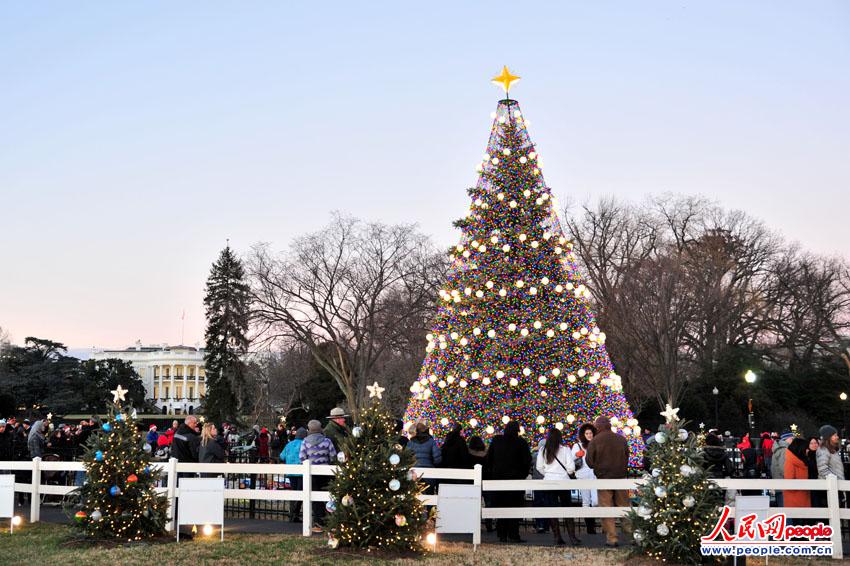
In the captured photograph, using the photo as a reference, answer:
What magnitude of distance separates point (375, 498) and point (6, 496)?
6.83 meters

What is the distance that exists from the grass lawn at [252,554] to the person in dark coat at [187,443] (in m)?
1.99

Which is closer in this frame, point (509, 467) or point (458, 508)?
point (458, 508)

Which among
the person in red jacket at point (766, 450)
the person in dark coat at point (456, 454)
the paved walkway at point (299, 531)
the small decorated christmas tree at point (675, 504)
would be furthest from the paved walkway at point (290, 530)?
the person in red jacket at point (766, 450)

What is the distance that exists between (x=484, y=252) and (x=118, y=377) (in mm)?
79422

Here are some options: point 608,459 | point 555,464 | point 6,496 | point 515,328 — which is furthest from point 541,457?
point 6,496

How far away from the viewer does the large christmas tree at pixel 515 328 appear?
17.6m

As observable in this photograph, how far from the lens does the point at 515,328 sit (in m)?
17.9

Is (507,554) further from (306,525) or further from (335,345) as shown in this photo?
(335,345)

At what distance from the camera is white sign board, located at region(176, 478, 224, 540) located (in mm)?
11750

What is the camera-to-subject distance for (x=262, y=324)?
4025cm

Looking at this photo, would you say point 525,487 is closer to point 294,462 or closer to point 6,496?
point 294,462

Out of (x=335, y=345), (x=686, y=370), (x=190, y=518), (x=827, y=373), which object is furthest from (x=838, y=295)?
(x=190, y=518)

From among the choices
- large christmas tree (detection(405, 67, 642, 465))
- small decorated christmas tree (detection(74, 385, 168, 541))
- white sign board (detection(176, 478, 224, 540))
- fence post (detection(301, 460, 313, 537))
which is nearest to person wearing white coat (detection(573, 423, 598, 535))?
large christmas tree (detection(405, 67, 642, 465))

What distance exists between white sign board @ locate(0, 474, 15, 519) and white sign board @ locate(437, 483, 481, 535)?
23.8ft
